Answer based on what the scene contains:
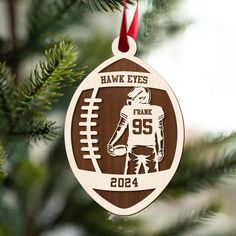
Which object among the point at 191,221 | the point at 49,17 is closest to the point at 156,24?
the point at 49,17

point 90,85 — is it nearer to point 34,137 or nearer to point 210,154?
point 34,137

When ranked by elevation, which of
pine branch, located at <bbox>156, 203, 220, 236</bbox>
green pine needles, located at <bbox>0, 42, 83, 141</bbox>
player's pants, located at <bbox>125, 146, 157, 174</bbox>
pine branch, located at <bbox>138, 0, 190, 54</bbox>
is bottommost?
pine branch, located at <bbox>156, 203, 220, 236</bbox>

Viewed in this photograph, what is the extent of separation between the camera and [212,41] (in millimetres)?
732

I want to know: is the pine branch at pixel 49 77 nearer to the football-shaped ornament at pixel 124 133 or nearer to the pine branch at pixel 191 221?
the football-shaped ornament at pixel 124 133

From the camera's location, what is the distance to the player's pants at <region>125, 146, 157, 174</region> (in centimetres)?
40

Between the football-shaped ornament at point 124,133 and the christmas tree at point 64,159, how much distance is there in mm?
33

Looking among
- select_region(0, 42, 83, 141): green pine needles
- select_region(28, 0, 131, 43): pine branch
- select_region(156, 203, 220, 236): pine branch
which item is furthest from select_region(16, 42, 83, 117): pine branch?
select_region(156, 203, 220, 236): pine branch

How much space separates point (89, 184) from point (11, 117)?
9cm

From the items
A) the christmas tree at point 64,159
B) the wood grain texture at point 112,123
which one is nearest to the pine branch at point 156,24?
the christmas tree at point 64,159

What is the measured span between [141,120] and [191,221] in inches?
6.7

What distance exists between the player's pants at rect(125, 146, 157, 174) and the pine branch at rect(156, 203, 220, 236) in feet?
0.43

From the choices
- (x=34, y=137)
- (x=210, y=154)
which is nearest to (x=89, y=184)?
(x=34, y=137)

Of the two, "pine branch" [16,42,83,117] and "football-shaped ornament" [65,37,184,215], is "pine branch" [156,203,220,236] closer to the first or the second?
"football-shaped ornament" [65,37,184,215]

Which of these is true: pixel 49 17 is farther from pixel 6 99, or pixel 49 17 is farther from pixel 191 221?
pixel 191 221
